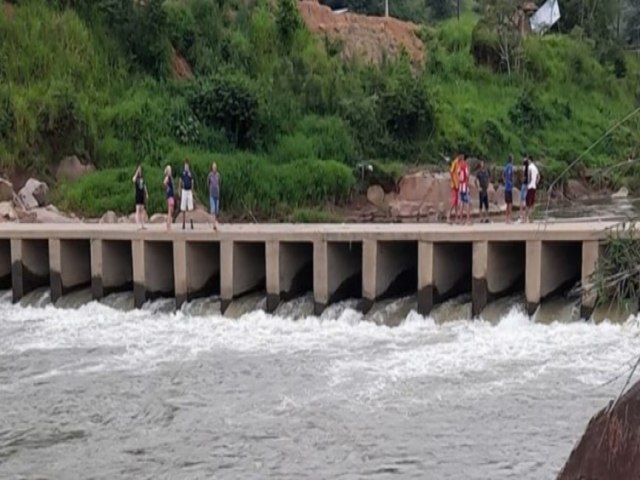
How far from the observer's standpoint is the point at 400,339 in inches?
837

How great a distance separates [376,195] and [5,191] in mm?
14410

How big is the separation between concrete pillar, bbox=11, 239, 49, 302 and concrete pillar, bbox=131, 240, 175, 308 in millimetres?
3780

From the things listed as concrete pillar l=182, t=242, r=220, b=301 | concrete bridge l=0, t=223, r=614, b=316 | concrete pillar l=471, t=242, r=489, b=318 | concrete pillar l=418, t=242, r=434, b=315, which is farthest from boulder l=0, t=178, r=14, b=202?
concrete pillar l=471, t=242, r=489, b=318

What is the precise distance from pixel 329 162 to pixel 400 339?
72.2 ft

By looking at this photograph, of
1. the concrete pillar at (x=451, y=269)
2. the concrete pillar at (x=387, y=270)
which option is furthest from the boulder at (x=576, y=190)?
the concrete pillar at (x=451, y=269)

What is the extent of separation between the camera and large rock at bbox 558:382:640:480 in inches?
345

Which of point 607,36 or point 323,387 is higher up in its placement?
point 607,36

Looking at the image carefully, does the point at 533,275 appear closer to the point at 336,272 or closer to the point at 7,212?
the point at 336,272

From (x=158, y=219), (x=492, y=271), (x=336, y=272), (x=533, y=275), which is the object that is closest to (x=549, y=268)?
(x=533, y=275)

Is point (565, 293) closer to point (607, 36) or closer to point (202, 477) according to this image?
point (202, 477)

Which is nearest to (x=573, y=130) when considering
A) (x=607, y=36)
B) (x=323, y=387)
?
(x=607, y=36)

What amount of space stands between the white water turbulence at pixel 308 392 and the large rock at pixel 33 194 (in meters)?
12.1

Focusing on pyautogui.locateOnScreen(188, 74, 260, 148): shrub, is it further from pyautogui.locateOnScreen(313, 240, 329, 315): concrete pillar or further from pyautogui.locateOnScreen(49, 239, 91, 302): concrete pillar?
pyautogui.locateOnScreen(313, 240, 329, 315): concrete pillar

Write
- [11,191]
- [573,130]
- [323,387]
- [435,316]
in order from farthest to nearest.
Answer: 1. [573,130]
2. [11,191]
3. [435,316]
4. [323,387]
